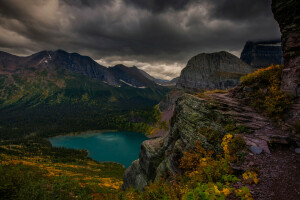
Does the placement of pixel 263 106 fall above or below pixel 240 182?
above

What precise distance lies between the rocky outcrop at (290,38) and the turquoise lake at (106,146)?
11399 cm

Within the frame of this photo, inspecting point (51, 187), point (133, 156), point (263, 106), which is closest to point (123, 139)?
point (133, 156)

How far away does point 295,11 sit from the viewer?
48.0 feet

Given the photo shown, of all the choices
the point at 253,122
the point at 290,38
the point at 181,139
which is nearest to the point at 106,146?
the point at 181,139

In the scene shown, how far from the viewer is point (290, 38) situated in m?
15.6

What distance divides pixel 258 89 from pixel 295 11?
8.79 metres

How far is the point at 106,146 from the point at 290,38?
16607cm

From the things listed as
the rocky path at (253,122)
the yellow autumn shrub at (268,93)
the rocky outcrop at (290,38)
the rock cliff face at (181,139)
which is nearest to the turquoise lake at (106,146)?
the rock cliff face at (181,139)

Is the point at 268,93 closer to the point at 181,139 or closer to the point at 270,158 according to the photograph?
the point at 270,158

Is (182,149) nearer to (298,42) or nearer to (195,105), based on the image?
(195,105)

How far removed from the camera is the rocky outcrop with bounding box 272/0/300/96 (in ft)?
48.1

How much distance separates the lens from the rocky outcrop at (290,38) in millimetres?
14652

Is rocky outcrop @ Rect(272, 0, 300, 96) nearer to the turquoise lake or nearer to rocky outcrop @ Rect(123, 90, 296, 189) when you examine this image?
rocky outcrop @ Rect(123, 90, 296, 189)

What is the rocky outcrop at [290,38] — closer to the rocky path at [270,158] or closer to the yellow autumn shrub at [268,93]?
the yellow autumn shrub at [268,93]
